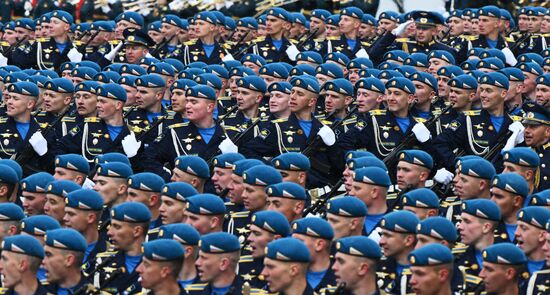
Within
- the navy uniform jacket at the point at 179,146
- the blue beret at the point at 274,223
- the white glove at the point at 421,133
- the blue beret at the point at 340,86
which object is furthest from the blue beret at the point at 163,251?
the blue beret at the point at 340,86

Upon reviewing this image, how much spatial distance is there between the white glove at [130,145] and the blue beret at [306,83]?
1.87 metres

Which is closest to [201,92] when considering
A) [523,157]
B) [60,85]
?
[60,85]

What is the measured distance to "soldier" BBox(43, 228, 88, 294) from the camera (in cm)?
1661

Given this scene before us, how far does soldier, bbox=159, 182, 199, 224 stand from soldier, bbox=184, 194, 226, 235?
462mm

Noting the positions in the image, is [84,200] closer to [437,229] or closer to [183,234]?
[183,234]

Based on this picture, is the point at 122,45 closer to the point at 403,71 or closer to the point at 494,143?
the point at 403,71

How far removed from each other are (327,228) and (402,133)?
5.48 m

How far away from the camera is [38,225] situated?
687 inches

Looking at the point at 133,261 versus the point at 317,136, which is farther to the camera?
the point at 317,136

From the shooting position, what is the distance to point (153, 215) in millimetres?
19250

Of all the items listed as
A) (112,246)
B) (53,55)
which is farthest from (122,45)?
(112,246)

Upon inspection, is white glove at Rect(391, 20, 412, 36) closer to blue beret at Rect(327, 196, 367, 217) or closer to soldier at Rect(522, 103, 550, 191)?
soldier at Rect(522, 103, 550, 191)

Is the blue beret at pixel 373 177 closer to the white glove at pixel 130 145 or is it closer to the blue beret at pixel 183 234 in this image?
the blue beret at pixel 183 234

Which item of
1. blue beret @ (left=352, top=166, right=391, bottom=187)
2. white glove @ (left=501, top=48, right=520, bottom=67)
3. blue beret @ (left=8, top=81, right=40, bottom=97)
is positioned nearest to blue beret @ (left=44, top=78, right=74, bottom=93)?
blue beret @ (left=8, top=81, right=40, bottom=97)
